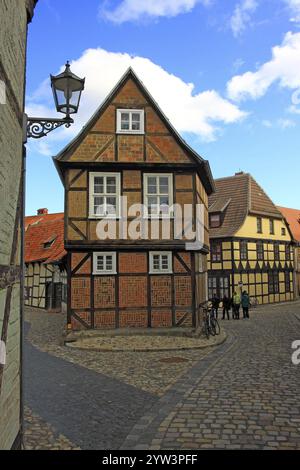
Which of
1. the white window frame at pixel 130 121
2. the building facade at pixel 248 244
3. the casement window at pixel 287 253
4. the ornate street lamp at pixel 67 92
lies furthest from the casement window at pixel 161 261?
the casement window at pixel 287 253

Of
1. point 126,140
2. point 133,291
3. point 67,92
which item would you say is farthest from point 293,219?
point 67,92

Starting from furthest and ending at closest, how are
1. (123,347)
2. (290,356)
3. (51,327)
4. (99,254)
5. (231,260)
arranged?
1. (231,260)
2. (51,327)
3. (99,254)
4. (123,347)
5. (290,356)

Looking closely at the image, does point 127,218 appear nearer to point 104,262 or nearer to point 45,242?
point 104,262

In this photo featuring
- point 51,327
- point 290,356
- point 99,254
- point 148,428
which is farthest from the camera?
point 51,327

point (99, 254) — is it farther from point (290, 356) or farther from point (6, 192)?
point (6, 192)

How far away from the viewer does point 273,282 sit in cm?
3581

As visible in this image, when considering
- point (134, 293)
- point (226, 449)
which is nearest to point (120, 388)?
point (226, 449)

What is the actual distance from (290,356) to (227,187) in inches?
1073

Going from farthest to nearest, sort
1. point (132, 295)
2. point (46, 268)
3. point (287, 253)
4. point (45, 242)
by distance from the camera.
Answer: point (287, 253)
point (45, 242)
point (46, 268)
point (132, 295)

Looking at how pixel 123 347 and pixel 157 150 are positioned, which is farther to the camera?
pixel 157 150

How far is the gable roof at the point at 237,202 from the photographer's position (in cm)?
3372

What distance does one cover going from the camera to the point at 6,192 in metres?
4.30

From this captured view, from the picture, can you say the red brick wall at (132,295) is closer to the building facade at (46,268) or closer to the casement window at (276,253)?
the building facade at (46,268)

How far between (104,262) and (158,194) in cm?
316
